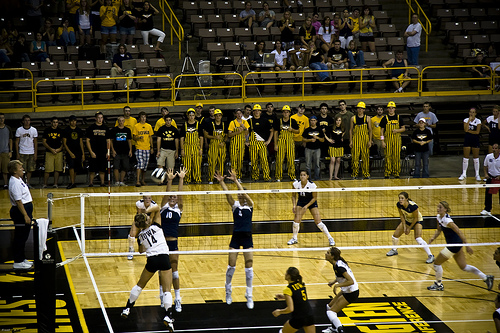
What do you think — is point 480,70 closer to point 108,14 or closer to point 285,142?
point 285,142

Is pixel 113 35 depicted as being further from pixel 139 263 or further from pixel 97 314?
pixel 97 314

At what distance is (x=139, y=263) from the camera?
649 inches

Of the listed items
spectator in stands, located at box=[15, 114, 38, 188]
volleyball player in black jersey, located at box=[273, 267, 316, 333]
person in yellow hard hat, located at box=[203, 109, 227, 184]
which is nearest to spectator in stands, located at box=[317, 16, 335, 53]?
person in yellow hard hat, located at box=[203, 109, 227, 184]

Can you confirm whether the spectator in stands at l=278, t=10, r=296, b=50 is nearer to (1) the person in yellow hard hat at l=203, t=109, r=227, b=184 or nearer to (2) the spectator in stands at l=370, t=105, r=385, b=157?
(2) the spectator in stands at l=370, t=105, r=385, b=157

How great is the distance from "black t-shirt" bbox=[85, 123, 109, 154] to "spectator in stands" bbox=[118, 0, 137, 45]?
5.78 metres

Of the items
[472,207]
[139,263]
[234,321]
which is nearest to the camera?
[234,321]

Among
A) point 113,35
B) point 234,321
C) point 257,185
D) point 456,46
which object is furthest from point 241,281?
point 456,46

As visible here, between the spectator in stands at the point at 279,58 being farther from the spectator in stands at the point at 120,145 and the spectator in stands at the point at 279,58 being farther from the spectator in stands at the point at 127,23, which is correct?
the spectator in stands at the point at 120,145

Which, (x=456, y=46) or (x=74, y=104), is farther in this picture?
(x=456, y=46)

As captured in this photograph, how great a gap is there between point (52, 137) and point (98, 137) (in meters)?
1.48

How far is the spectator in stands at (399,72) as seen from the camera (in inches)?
1081

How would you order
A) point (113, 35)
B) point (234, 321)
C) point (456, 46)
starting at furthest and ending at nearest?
point (456, 46) < point (113, 35) < point (234, 321)

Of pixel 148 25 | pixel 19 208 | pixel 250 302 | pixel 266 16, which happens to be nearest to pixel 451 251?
pixel 250 302

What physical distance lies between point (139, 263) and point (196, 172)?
763 cm
